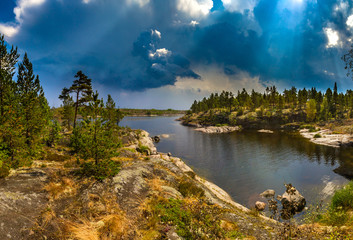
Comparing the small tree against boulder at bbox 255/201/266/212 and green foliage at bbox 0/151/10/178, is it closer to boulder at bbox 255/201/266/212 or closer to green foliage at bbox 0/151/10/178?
boulder at bbox 255/201/266/212

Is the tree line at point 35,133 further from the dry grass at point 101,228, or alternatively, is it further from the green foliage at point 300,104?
the green foliage at point 300,104

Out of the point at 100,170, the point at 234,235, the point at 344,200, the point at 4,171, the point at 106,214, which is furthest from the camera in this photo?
the point at 344,200

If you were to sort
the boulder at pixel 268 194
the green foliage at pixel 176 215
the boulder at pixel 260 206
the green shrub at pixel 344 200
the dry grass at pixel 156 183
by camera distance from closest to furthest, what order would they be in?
the green foliage at pixel 176 215
the dry grass at pixel 156 183
the green shrub at pixel 344 200
the boulder at pixel 260 206
the boulder at pixel 268 194

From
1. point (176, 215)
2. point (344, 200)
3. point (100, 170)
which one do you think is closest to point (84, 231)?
point (176, 215)

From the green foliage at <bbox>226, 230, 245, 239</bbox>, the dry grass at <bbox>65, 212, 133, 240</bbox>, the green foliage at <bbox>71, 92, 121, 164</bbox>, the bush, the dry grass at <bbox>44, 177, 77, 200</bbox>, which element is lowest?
the green foliage at <bbox>226, 230, 245, 239</bbox>

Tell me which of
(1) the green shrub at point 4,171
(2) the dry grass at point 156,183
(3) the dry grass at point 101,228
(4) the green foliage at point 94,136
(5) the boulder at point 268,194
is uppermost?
(4) the green foliage at point 94,136

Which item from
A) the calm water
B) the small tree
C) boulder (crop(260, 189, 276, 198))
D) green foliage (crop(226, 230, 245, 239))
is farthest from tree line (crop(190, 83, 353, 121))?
green foliage (crop(226, 230, 245, 239))

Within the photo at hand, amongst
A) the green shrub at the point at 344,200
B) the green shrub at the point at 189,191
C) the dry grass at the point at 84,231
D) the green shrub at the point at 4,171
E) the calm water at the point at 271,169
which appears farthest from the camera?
the calm water at the point at 271,169

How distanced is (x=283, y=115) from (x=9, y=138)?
13453cm

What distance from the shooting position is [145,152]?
38781 millimetres

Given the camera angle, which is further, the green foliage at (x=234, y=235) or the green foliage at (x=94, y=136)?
the green foliage at (x=94, y=136)

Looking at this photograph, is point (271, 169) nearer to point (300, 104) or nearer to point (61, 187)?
point (61, 187)

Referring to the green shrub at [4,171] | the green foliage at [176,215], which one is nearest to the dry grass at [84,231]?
the green foliage at [176,215]

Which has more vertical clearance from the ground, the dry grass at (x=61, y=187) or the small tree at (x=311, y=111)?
the small tree at (x=311, y=111)
